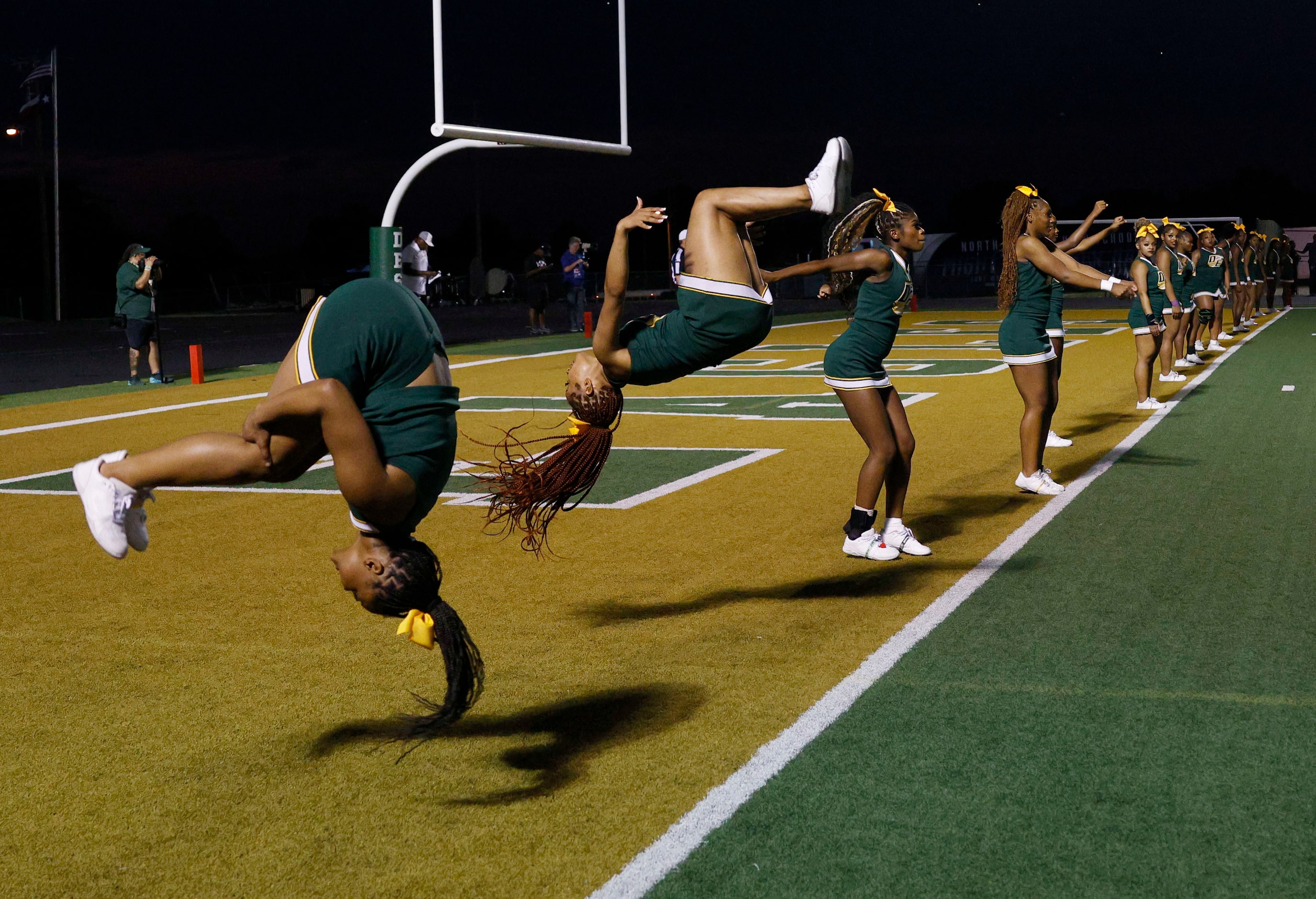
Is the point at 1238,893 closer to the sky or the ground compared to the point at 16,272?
closer to the ground

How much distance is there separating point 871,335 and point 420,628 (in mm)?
4279

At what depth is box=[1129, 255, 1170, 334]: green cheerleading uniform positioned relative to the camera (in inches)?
565

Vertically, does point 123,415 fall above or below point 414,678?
above

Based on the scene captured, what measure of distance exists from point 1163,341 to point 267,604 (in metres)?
14.3

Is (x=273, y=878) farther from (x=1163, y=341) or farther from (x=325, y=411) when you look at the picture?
(x=1163, y=341)

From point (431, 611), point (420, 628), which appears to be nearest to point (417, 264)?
point (431, 611)

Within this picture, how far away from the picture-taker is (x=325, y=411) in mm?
3648

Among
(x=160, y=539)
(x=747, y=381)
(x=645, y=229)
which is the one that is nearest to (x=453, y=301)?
(x=747, y=381)

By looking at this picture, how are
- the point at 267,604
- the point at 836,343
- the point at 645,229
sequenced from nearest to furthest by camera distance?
the point at 645,229, the point at 267,604, the point at 836,343

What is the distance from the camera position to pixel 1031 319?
993cm

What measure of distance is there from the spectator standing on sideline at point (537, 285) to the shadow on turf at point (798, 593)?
2225cm

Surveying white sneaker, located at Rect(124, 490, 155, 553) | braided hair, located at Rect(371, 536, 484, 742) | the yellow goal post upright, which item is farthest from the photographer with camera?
braided hair, located at Rect(371, 536, 484, 742)

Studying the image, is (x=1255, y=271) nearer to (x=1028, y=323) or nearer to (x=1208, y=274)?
(x=1208, y=274)

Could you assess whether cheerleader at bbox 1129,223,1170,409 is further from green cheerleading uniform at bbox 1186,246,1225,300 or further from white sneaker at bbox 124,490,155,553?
white sneaker at bbox 124,490,155,553
